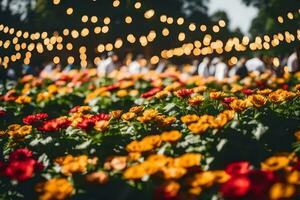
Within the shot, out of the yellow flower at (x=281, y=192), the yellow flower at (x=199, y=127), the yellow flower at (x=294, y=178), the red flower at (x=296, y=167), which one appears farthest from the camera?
the yellow flower at (x=199, y=127)

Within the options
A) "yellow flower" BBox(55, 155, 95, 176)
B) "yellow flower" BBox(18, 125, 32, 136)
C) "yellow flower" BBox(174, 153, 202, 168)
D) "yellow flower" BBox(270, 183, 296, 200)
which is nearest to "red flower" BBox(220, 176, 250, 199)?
"yellow flower" BBox(270, 183, 296, 200)

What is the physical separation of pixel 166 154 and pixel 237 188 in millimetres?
902

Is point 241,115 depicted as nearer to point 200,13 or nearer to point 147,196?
point 147,196

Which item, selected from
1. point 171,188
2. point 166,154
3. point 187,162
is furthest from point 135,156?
point 171,188

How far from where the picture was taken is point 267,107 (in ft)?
11.2

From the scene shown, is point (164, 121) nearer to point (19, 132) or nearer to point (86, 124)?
point (86, 124)

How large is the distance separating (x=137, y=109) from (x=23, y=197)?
4.24 feet

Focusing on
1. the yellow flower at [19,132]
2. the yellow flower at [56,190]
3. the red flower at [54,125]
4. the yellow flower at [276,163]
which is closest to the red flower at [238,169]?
the yellow flower at [276,163]

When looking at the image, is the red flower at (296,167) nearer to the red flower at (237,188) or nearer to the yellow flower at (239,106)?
the red flower at (237,188)

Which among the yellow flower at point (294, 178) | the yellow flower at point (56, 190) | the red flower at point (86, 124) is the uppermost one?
the yellow flower at point (294, 178)

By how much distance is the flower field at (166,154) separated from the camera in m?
1.99

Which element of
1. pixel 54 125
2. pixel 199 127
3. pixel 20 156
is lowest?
pixel 20 156

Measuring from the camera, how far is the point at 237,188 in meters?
1.76

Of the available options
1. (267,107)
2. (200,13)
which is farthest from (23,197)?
(200,13)
